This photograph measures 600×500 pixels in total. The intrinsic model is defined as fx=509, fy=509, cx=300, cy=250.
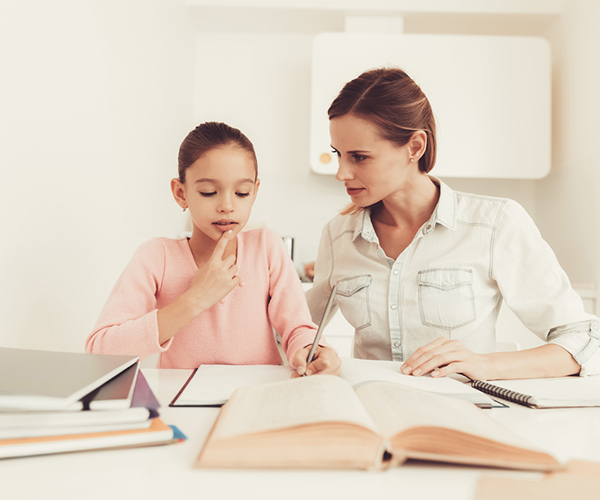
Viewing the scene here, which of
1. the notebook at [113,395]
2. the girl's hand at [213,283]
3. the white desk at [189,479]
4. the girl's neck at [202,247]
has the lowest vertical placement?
the white desk at [189,479]

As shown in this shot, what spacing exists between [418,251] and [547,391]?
51 cm

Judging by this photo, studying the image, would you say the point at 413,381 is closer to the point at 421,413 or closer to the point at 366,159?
the point at 421,413

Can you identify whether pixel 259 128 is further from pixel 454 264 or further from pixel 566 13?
pixel 454 264

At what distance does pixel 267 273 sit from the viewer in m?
1.10

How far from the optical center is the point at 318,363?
0.82 m

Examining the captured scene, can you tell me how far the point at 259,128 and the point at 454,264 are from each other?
1.82 metres

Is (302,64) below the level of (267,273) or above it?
above

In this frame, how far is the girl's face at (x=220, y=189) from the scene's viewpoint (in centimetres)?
98

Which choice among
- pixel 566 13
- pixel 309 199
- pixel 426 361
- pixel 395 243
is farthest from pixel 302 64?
pixel 426 361

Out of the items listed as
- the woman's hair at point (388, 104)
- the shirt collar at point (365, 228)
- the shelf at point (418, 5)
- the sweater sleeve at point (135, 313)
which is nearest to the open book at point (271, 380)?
the sweater sleeve at point (135, 313)

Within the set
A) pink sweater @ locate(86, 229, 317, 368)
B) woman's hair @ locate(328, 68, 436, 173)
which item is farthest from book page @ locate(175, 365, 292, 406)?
woman's hair @ locate(328, 68, 436, 173)

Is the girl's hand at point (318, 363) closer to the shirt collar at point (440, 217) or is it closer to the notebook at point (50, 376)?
the notebook at point (50, 376)

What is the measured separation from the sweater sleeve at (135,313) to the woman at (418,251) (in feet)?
1.51

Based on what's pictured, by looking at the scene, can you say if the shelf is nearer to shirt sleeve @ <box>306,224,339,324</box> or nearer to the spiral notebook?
shirt sleeve @ <box>306,224,339,324</box>
